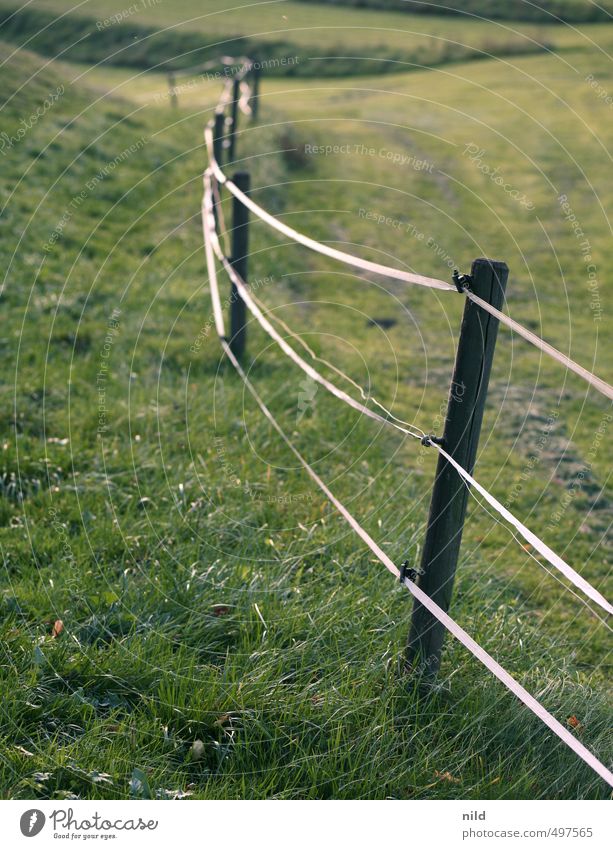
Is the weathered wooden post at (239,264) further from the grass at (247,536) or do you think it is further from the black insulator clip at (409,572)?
the black insulator clip at (409,572)

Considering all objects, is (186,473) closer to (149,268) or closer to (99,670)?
(99,670)

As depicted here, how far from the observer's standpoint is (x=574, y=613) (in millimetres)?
4277

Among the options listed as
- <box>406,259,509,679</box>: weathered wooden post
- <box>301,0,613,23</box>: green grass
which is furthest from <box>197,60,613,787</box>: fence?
<box>301,0,613,23</box>: green grass

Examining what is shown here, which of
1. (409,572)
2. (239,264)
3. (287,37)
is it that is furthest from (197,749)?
(287,37)

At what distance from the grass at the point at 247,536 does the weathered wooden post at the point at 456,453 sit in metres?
0.21

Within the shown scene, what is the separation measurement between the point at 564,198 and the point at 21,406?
1033 centimetres

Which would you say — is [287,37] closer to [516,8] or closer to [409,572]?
[516,8]

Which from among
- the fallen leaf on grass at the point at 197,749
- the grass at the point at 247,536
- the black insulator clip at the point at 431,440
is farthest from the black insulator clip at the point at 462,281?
the fallen leaf on grass at the point at 197,749

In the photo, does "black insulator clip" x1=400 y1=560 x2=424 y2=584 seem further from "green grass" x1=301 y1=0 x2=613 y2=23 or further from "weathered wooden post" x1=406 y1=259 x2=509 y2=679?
"green grass" x1=301 y1=0 x2=613 y2=23

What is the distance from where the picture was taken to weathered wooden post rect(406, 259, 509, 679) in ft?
9.19

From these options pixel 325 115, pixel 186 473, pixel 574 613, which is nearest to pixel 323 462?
pixel 186 473

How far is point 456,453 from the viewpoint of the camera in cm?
A: 296

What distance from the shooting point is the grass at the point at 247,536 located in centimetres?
290

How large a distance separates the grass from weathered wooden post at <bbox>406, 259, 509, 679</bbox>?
0.69 feet
